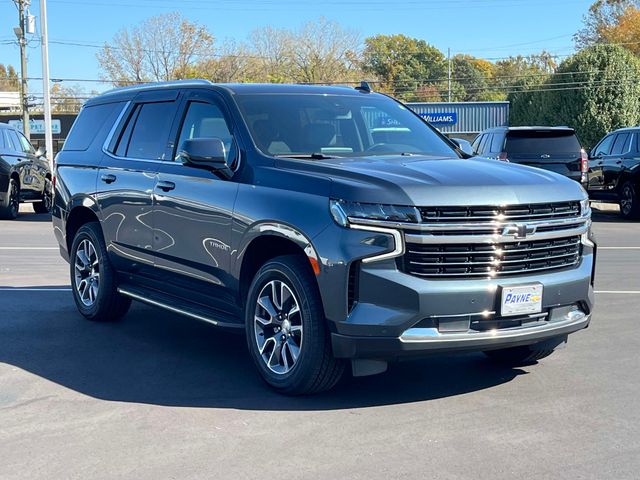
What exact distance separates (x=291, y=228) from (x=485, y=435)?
1636 millimetres

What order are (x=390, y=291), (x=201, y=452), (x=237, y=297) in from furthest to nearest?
(x=237, y=297), (x=390, y=291), (x=201, y=452)

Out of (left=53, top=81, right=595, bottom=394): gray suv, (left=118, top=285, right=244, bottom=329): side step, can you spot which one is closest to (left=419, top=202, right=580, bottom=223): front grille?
(left=53, top=81, right=595, bottom=394): gray suv

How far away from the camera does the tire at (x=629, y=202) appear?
17.8m

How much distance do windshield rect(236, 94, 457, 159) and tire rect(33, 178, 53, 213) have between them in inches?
579

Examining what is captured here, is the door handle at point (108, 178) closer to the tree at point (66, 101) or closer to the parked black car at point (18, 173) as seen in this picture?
the parked black car at point (18, 173)

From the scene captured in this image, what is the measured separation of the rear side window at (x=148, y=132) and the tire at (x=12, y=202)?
38.7 feet

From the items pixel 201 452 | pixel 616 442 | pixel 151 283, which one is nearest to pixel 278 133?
pixel 151 283

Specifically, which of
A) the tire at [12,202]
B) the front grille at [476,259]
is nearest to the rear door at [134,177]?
the front grille at [476,259]

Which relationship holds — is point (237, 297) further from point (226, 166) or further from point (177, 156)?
point (177, 156)

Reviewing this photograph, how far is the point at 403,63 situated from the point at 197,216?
96.3 metres

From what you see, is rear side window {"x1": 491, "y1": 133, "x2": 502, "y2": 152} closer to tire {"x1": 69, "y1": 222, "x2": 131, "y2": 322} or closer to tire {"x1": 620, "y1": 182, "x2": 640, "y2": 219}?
tire {"x1": 620, "y1": 182, "x2": 640, "y2": 219}

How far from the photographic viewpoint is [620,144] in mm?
18219

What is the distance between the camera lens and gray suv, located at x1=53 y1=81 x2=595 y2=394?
15.8 ft

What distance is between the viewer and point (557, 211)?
5.25 m
